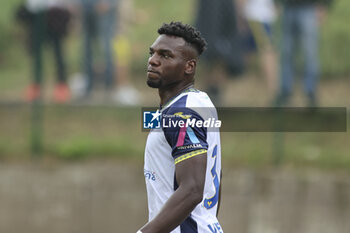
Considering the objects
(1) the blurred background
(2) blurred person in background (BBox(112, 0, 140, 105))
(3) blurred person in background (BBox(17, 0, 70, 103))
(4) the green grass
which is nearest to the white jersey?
(1) the blurred background

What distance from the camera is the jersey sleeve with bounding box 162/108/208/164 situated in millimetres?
3107

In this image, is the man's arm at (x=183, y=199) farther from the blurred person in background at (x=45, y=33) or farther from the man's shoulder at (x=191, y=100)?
the blurred person in background at (x=45, y=33)

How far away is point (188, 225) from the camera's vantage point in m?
3.30

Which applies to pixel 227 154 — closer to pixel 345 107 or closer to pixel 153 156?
pixel 345 107

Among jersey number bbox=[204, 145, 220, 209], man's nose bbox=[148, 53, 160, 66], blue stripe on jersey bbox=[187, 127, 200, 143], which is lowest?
jersey number bbox=[204, 145, 220, 209]

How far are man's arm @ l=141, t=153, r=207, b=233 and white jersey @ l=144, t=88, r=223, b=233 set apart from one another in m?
0.06

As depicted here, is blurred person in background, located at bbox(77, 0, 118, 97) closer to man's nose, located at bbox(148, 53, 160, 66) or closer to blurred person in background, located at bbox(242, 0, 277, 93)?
blurred person in background, located at bbox(242, 0, 277, 93)

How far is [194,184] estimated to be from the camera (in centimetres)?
Result: 307

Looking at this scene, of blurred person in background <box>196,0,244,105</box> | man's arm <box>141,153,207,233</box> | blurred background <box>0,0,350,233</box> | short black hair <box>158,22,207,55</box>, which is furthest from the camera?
blurred person in background <box>196,0,244,105</box>

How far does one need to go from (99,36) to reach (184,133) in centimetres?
484

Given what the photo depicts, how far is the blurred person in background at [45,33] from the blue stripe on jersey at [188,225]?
15.7 ft

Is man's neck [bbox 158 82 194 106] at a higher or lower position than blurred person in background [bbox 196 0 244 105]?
lower

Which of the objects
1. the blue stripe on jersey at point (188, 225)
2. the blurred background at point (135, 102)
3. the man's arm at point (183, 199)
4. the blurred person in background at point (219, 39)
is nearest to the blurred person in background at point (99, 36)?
the blurred background at point (135, 102)

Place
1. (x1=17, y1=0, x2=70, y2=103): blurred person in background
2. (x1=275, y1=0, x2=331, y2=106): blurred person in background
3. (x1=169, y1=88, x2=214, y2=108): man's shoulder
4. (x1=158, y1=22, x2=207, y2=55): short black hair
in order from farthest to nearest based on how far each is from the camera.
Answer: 1. (x1=17, y1=0, x2=70, y2=103): blurred person in background
2. (x1=275, y1=0, x2=331, y2=106): blurred person in background
3. (x1=158, y1=22, x2=207, y2=55): short black hair
4. (x1=169, y1=88, x2=214, y2=108): man's shoulder
